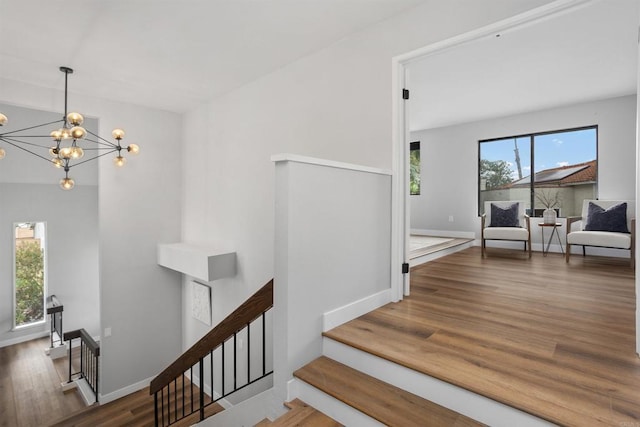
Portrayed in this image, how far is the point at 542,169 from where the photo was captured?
5.54 meters

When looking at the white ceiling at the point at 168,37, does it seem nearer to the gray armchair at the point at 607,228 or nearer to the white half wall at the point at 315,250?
the white half wall at the point at 315,250

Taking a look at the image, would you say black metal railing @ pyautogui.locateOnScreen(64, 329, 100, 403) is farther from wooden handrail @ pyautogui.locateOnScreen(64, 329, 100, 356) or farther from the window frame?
the window frame

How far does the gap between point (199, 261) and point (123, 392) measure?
95.0 inches

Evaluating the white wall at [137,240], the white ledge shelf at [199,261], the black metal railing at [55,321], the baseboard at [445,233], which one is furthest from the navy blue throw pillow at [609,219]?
the black metal railing at [55,321]

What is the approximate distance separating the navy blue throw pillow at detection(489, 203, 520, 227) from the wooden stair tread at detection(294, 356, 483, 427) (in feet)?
14.2

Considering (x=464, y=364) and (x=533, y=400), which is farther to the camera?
(x=464, y=364)

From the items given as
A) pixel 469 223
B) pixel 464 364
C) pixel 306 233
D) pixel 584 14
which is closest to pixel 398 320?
pixel 464 364

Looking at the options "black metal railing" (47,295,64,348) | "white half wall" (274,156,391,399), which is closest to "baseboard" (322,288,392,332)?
"white half wall" (274,156,391,399)

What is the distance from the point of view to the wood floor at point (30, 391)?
432cm

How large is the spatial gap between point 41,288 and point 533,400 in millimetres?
8600

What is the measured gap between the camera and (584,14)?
272 cm

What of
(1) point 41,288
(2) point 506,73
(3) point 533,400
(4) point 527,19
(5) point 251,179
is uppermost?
(2) point 506,73

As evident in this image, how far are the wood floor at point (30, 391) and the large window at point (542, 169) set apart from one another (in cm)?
750

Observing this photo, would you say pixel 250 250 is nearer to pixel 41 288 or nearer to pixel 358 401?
pixel 358 401
